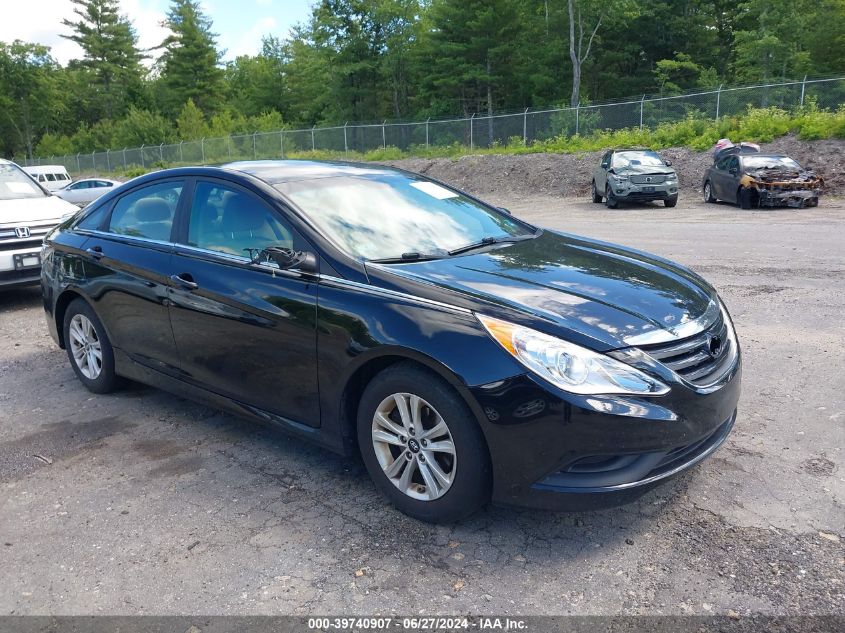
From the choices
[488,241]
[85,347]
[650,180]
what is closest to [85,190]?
[650,180]

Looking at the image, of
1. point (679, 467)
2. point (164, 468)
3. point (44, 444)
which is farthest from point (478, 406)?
point (44, 444)

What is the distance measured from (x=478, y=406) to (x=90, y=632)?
1.71m

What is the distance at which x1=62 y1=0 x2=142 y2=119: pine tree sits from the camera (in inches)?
3059

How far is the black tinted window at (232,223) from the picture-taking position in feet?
13.1

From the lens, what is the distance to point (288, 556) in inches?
124

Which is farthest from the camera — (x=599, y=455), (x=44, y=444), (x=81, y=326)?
(x=81, y=326)

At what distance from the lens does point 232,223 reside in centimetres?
421

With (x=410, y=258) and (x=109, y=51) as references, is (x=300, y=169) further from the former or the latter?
(x=109, y=51)

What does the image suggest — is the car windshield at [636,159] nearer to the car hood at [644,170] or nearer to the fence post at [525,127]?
the car hood at [644,170]

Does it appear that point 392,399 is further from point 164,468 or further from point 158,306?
point 158,306

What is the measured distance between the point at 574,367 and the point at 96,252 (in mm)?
3699

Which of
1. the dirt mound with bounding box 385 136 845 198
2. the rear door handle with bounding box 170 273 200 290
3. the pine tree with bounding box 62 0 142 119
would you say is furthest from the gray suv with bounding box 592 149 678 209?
the pine tree with bounding box 62 0 142 119

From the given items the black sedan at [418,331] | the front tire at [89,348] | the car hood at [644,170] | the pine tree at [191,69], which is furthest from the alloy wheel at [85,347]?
the pine tree at [191,69]

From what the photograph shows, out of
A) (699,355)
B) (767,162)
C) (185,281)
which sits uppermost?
(767,162)
